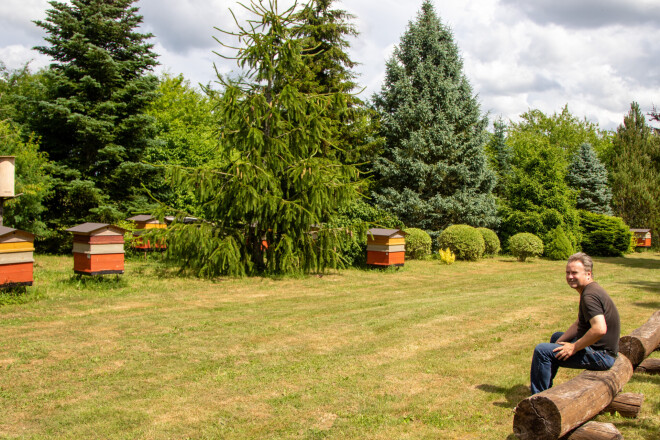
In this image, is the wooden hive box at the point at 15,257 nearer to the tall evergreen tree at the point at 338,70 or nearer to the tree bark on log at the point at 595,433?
the tree bark on log at the point at 595,433

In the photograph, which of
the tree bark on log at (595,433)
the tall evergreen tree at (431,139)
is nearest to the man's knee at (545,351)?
the tree bark on log at (595,433)

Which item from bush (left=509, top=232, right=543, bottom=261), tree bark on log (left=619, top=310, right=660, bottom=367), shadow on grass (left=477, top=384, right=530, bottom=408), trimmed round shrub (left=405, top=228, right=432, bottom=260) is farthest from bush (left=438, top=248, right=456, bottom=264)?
shadow on grass (left=477, top=384, right=530, bottom=408)

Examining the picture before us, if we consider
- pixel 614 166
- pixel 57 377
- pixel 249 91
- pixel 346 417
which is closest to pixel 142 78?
pixel 249 91

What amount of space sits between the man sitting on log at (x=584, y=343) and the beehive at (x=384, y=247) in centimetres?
1129

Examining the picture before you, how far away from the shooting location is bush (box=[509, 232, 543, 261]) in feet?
71.3

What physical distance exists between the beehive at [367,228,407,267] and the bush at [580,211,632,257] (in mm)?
14427

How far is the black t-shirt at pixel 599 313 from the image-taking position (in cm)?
468

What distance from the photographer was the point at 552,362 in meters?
4.92

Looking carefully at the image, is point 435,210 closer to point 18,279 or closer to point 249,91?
point 249,91

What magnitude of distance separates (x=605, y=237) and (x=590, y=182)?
5718mm

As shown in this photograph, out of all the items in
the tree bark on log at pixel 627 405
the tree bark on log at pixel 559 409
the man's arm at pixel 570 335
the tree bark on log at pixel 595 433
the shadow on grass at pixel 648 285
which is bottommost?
the shadow on grass at pixel 648 285

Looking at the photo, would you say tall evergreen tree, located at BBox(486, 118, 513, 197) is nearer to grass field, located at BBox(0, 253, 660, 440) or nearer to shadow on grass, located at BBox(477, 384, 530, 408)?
grass field, located at BBox(0, 253, 660, 440)

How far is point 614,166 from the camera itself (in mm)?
34438

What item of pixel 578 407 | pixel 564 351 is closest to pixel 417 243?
pixel 564 351
